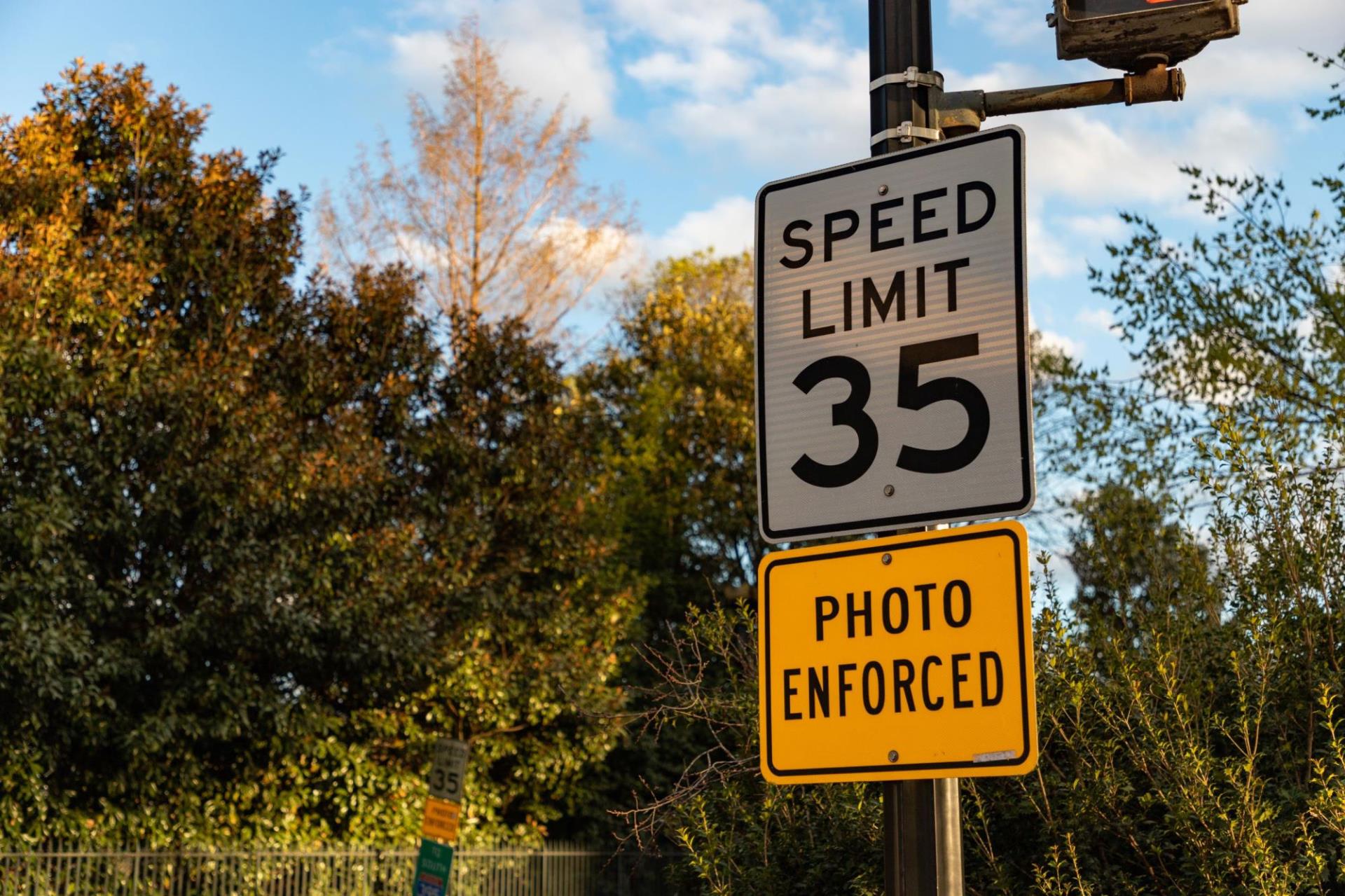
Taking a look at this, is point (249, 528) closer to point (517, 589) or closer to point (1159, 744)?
point (517, 589)

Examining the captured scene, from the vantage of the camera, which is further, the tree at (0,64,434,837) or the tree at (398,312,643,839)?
the tree at (398,312,643,839)

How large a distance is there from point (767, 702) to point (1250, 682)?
394cm

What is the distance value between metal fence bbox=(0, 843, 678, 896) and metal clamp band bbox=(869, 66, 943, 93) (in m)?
12.0

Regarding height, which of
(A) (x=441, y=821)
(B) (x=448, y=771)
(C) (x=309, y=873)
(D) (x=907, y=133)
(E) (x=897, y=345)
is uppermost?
(D) (x=907, y=133)

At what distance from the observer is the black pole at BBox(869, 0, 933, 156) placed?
3.41m

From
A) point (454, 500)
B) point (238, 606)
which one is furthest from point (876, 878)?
point (454, 500)

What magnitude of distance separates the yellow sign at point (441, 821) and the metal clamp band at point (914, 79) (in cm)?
1095

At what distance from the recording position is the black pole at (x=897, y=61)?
3.41m

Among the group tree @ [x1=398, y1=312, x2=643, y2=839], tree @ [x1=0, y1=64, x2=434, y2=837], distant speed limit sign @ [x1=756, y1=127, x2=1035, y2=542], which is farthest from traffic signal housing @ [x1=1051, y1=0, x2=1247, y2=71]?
tree @ [x1=398, y1=312, x2=643, y2=839]

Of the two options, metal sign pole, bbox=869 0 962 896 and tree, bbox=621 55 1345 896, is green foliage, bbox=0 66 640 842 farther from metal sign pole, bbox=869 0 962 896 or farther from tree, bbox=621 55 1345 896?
metal sign pole, bbox=869 0 962 896

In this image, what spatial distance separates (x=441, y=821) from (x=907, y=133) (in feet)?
36.7

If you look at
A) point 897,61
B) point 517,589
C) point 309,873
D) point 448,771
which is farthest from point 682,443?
point 897,61

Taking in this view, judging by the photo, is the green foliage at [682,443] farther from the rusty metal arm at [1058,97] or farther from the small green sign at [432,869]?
the rusty metal arm at [1058,97]

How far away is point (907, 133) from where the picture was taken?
133 inches
